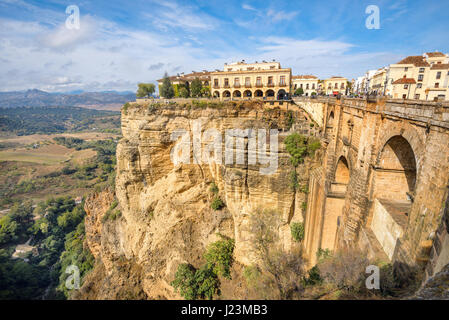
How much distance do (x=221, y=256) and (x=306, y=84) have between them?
38.4 m

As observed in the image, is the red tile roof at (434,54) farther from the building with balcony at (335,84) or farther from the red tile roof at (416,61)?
the building with balcony at (335,84)

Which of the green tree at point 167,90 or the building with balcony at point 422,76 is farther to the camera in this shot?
the green tree at point 167,90

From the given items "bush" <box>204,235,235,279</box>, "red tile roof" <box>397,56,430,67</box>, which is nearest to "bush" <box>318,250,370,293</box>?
"bush" <box>204,235,235,279</box>

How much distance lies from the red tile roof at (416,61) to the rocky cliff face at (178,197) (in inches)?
547

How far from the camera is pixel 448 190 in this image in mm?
5465

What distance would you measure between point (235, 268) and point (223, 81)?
2164 centimetres

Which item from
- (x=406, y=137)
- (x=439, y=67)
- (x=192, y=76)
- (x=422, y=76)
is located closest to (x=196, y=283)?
(x=406, y=137)

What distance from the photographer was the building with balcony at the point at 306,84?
140 feet

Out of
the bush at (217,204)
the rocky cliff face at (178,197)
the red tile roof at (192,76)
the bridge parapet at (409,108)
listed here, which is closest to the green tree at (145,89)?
the red tile roof at (192,76)

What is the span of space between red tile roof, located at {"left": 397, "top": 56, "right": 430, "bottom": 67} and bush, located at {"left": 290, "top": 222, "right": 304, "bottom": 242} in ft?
70.7

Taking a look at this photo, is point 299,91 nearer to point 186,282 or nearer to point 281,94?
point 281,94

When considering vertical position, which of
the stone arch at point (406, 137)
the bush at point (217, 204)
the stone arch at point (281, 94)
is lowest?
the bush at point (217, 204)

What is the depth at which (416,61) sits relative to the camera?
23.4m
